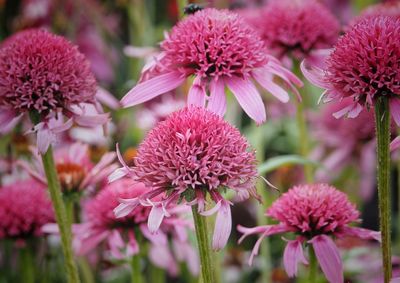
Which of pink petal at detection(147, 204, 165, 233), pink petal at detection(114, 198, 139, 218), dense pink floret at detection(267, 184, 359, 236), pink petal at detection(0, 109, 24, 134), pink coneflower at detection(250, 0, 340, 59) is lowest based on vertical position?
dense pink floret at detection(267, 184, 359, 236)

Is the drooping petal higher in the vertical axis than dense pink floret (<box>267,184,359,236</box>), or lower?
higher

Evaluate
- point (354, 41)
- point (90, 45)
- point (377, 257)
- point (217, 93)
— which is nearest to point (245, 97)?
point (217, 93)

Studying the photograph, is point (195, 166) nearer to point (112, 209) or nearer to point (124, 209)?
point (124, 209)

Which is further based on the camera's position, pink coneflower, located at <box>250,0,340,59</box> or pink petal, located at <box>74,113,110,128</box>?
pink coneflower, located at <box>250,0,340,59</box>

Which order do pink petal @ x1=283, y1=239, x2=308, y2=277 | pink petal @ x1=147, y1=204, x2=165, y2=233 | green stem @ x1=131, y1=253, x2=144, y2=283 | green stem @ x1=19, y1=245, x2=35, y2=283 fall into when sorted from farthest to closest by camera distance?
1. green stem @ x1=19, y1=245, x2=35, y2=283
2. green stem @ x1=131, y1=253, x2=144, y2=283
3. pink petal @ x1=283, y1=239, x2=308, y2=277
4. pink petal @ x1=147, y1=204, x2=165, y2=233

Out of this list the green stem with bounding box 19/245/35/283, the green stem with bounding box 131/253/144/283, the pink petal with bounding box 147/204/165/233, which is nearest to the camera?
the pink petal with bounding box 147/204/165/233

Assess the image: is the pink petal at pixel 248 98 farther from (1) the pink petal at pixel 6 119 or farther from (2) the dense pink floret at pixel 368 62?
(1) the pink petal at pixel 6 119

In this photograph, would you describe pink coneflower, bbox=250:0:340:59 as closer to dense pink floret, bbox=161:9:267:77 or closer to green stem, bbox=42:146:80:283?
dense pink floret, bbox=161:9:267:77

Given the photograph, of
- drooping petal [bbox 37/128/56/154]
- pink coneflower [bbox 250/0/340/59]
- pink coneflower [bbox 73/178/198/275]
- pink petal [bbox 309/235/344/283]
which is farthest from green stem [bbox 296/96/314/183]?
drooping petal [bbox 37/128/56/154]
